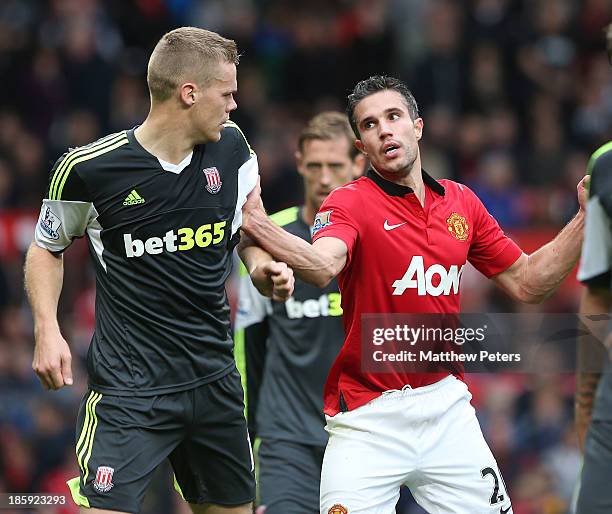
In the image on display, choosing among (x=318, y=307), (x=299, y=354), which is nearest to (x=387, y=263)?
(x=318, y=307)

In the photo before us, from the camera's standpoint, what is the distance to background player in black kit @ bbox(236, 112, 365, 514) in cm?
670

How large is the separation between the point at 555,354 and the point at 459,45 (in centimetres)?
749

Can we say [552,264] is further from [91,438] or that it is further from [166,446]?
[91,438]

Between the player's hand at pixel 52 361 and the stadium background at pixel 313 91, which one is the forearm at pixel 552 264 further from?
the stadium background at pixel 313 91

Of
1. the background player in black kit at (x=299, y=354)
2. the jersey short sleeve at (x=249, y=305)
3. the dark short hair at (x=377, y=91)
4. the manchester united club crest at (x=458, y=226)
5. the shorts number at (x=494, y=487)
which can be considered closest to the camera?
the shorts number at (x=494, y=487)

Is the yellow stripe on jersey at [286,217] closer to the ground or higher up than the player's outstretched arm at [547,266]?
higher up

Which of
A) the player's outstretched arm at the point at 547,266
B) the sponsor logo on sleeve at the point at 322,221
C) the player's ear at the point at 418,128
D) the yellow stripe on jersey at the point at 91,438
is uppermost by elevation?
the player's ear at the point at 418,128

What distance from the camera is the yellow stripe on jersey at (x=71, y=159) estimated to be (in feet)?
17.4

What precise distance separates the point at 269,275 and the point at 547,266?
1346mm

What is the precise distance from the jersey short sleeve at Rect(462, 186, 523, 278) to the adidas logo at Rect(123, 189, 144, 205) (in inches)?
62.3

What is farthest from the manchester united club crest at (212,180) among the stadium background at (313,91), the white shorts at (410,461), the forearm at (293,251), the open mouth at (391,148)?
the stadium background at (313,91)

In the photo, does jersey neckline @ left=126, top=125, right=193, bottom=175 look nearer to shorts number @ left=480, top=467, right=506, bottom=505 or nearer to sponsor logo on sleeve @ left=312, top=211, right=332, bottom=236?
sponsor logo on sleeve @ left=312, top=211, right=332, bottom=236

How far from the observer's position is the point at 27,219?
38.7ft

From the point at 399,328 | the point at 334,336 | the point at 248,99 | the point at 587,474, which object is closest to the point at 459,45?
the point at 248,99
